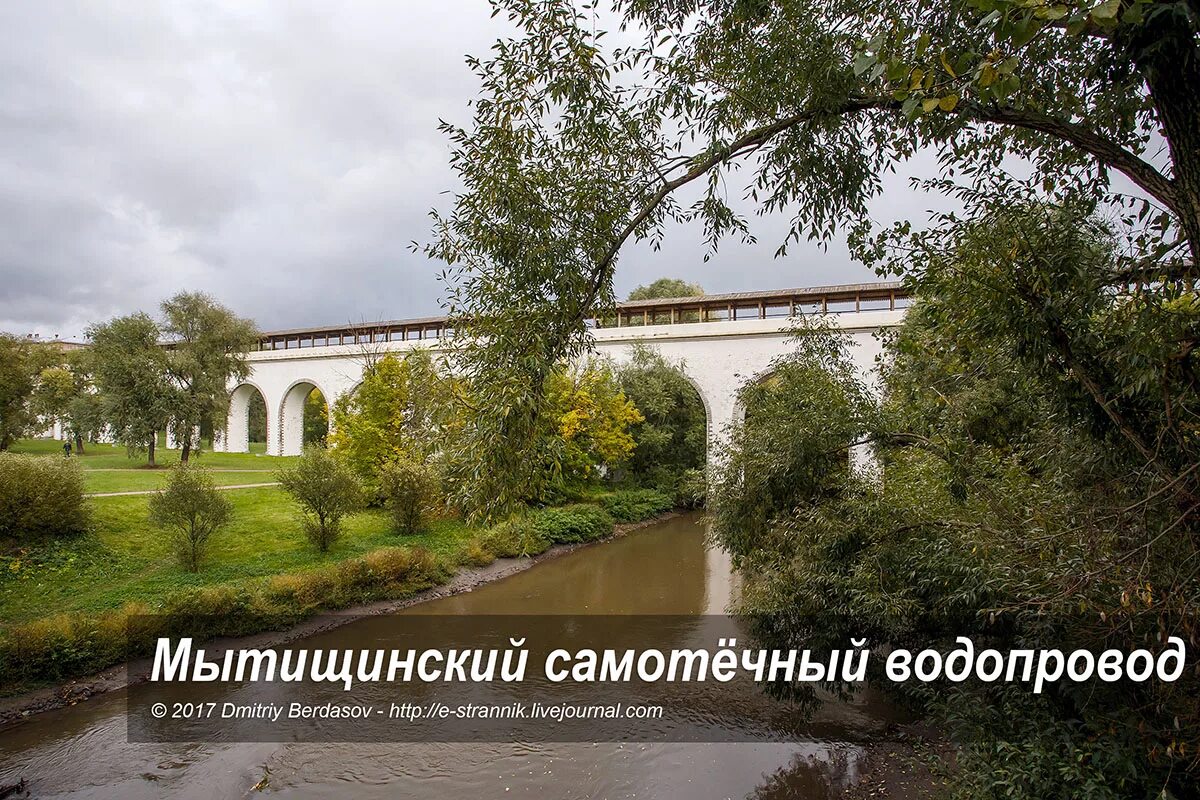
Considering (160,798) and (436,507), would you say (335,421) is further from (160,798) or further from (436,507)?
(160,798)

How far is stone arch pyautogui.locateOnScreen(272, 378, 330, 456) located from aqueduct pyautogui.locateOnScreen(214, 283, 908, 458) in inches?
1.7

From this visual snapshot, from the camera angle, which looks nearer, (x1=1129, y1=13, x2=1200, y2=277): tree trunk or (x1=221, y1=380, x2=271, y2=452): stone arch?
(x1=1129, y1=13, x2=1200, y2=277): tree trunk

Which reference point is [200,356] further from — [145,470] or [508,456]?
[508,456]

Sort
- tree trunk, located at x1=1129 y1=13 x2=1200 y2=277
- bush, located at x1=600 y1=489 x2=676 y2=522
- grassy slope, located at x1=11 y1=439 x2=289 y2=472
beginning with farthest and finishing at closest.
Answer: grassy slope, located at x1=11 y1=439 x2=289 y2=472, bush, located at x1=600 y1=489 x2=676 y2=522, tree trunk, located at x1=1129 y1=13 x2=1200 y2=277

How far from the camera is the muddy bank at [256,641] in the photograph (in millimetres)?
6852

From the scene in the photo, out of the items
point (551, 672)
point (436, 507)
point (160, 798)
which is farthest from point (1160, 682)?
point (436, 507)

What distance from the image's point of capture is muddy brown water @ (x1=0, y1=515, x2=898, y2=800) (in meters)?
5.47

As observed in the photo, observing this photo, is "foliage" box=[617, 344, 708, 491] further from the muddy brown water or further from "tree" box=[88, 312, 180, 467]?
"tree" box=[88, 312, 180, 467]

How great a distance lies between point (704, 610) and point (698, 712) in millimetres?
3893

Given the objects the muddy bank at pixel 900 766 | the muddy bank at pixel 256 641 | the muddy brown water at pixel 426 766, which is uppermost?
the muddy bank at pixel 256 641

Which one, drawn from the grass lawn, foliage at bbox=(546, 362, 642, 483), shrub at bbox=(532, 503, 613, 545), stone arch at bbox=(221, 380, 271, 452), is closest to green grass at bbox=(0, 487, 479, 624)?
the grass lawn

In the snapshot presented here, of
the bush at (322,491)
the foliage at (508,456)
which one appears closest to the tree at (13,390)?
the bush at (322,491)

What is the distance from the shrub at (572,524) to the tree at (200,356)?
11483 millimetres

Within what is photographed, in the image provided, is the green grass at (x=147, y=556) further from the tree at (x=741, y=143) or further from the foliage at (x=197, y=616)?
the tree at (x=741, y=143)
